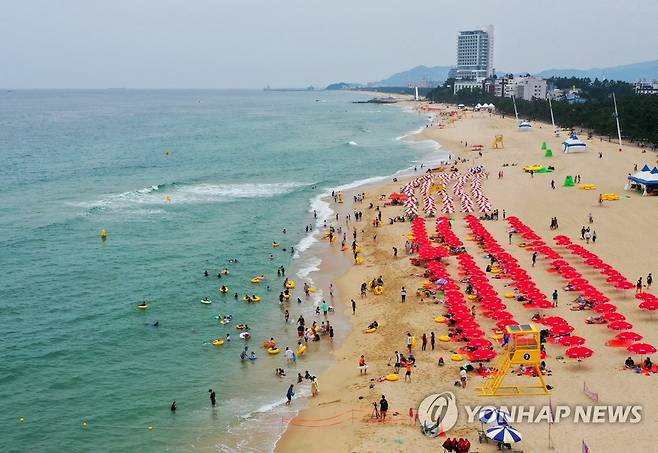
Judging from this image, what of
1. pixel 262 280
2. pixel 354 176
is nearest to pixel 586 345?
pixel 262 280

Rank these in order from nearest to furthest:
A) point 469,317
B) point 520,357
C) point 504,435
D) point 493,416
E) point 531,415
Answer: point 504,435 → point 493,416 → point 531,415 → point 520,357 → point 469,317

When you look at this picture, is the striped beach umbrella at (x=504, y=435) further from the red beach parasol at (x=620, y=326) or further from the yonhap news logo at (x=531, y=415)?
the red beach parasol at (x=620, y=326)

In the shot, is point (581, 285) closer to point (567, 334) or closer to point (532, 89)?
point (567, 334)

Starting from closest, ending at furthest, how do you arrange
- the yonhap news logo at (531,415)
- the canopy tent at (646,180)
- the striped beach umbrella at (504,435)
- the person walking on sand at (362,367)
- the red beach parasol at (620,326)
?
the striped beach umbrella at (504,435), the yonhap news logo at (531,415), the person walking on sand at (362,367), the red beach parasol at (620,326), the canopy tent at (646,180)

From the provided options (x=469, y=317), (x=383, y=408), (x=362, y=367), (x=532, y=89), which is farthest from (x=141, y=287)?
(x=532, y=89)

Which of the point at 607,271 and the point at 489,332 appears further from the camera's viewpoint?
the point at 607,271

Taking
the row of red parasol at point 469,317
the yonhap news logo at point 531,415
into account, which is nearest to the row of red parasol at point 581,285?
the row of red parasol at point 469,317

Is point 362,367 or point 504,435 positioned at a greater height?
point 504,435
